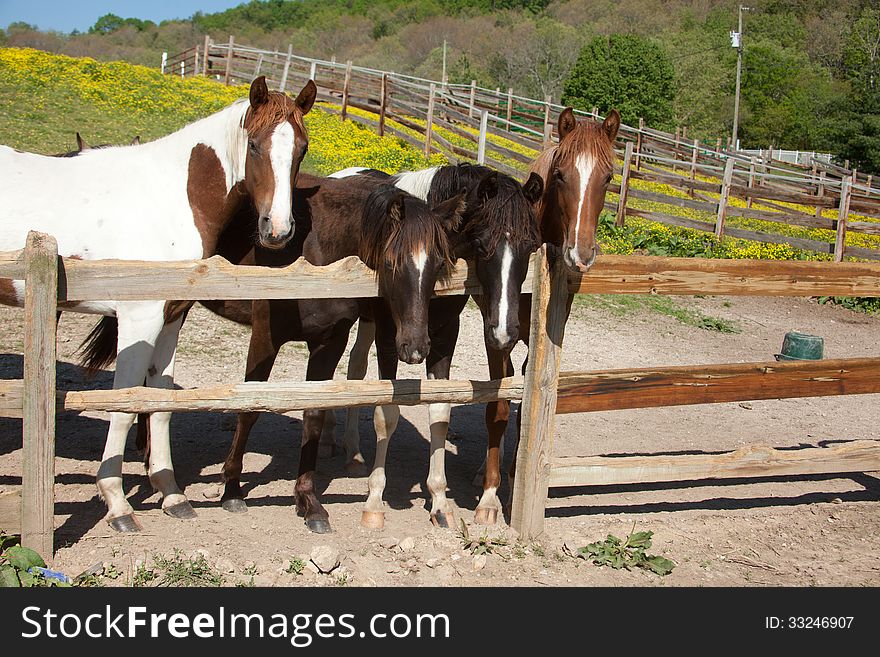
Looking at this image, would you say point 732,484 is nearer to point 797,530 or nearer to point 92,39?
point 797,530

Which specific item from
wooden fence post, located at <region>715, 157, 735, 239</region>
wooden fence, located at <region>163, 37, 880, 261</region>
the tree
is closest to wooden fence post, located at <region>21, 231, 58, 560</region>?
wooden fence, located at <region>163, 37, 880, 261</region>

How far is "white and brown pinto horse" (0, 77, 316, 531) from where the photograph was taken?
389 centimetres

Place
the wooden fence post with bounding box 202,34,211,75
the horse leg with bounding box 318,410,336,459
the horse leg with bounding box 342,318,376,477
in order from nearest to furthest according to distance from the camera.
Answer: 1. the horse leg with bounding box 342,318,376,477
2. the horse leg with bounding box 318,410,336,459
3. the wooden fence post with bounding box 202,34,211,75

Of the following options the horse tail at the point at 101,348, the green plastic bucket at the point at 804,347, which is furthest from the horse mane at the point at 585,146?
the green plastic bucket at the point at 804,347

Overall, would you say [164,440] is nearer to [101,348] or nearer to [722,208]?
[101,348]

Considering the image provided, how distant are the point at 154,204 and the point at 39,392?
130cm

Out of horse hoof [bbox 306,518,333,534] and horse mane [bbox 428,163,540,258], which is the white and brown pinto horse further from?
horse mane [bbox 428,163,540,258]

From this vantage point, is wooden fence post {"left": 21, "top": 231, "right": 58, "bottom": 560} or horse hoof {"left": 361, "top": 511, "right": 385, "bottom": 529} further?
horse hoof {"left": 361, "top": 511, "right": 385, "bottom": 529}

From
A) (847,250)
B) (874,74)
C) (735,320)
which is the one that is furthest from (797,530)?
(874,74)

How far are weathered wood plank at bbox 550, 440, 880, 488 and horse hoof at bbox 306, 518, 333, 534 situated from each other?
1311 mm

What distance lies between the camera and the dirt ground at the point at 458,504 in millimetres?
3797

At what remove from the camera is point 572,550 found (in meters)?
4.11

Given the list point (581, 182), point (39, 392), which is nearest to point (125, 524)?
point (39, 392)
